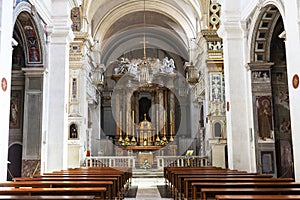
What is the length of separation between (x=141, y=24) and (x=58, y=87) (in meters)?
12.7

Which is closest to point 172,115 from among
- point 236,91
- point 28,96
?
point 236,91

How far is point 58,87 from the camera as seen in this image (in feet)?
34.2

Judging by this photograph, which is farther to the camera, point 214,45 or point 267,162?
point 214,45

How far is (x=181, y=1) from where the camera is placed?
60.1 feet

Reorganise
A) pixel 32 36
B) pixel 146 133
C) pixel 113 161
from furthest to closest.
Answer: pixel 146 133 < pixel 113 161 < pixel 32 36

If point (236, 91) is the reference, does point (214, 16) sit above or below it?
above

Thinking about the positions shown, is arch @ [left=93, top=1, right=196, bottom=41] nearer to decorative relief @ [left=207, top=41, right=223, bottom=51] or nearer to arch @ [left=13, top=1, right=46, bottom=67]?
decorative relief @ [left=207, top=41, right=223, bottom=51]

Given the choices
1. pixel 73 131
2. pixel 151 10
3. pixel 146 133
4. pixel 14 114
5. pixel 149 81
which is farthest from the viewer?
pixel 146 133

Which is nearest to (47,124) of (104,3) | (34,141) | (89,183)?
(34,141)

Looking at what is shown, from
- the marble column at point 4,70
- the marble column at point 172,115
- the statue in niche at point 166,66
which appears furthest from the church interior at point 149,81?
the marble column at point 172,115

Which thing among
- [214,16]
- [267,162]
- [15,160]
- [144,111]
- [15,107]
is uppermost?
[214,16]

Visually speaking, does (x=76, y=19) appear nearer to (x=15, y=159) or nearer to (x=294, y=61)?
(x=15, y=159)

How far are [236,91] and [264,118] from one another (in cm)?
113

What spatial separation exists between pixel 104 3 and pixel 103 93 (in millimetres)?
7150
